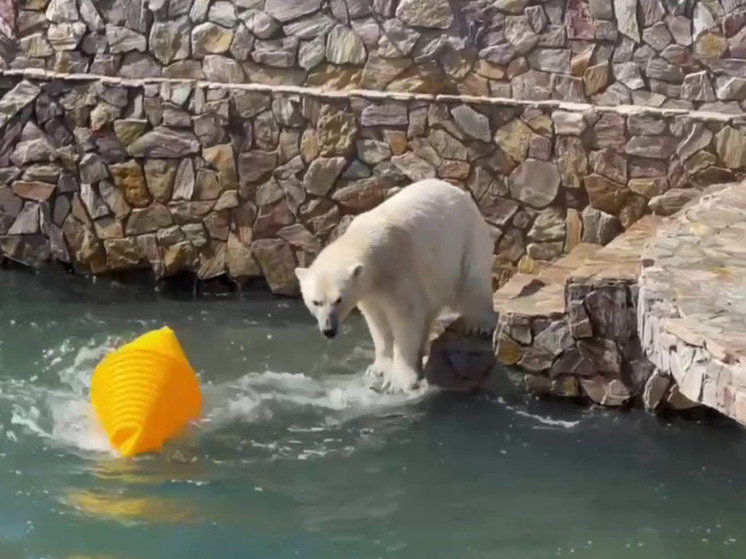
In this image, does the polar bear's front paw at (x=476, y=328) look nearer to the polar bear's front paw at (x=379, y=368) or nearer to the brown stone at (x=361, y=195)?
the polar bear's front paw at (x=379, y=368)

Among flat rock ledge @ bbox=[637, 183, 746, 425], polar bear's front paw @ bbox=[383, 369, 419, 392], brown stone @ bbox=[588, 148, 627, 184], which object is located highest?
flat rock ledge @ bbox=[637, 183, 746, 425]

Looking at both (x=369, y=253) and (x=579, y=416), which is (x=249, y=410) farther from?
(x=579, y=416)

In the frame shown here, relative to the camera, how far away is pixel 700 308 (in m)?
4.15

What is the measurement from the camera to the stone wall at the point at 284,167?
7.63 m

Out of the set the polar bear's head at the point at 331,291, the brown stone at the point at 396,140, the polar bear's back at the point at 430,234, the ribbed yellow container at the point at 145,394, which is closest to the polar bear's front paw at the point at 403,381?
the polar bear's back at the point at 430,234

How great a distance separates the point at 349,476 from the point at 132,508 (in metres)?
0.95

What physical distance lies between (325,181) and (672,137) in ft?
7.39

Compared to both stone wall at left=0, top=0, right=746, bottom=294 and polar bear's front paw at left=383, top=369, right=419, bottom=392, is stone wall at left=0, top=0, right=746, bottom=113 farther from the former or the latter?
polar bear's front paw at left=383, top=369, right=419, bottom=392

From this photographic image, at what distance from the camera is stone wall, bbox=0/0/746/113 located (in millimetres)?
7523

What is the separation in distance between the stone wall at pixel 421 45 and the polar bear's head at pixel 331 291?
7.85 feet

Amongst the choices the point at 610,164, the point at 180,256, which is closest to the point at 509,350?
the point at 610,164

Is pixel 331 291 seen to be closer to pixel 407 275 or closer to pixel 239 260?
pixel 407 275

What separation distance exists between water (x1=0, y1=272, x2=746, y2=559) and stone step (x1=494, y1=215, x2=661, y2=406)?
13cm

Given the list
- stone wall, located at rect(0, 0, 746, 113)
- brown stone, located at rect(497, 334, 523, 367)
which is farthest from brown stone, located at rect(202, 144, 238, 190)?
brown stone, located at rect(497, 334, 523, 367)
